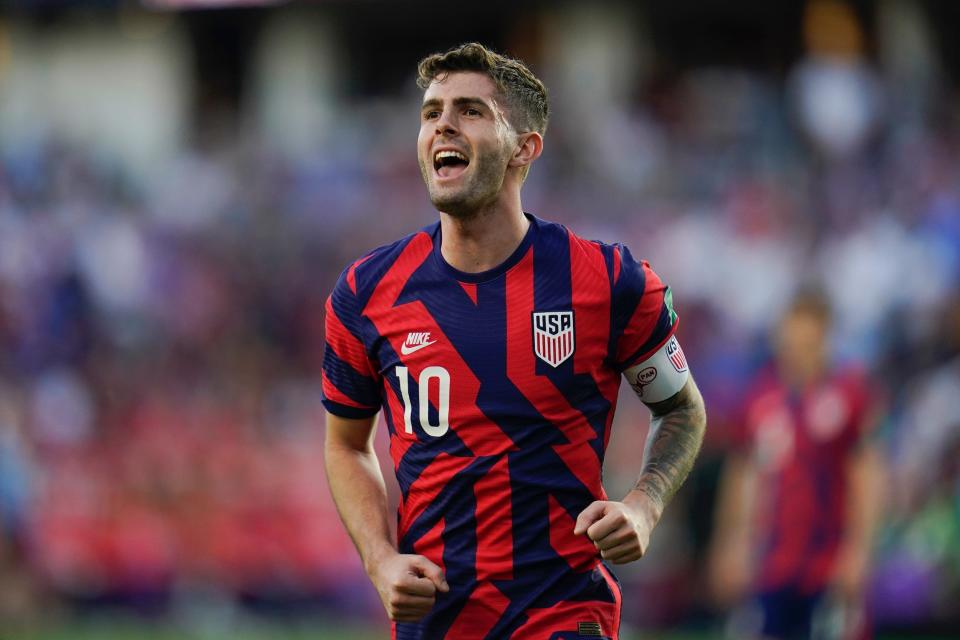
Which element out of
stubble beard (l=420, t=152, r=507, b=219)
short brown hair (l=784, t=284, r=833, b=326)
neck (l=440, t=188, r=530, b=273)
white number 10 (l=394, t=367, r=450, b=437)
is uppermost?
stubble beard (l=420, t=152, r=507, b=219)

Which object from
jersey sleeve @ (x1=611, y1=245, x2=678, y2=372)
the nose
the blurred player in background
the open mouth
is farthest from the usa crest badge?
the blurred player in background

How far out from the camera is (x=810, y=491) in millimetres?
7828

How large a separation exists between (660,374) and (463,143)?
89 centimetres

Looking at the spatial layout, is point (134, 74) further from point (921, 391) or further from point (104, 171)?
point (921, 391)

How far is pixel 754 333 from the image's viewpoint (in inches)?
444

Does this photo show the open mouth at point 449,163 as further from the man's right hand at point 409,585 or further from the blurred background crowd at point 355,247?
the blurred background crowd at point 355,247

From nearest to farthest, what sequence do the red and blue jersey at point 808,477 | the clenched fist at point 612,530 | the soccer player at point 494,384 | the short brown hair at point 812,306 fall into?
the clenched fist at point 612,530, the soccer player at point 494,384, the red and blue jersey at point 808,477, the short brown hair at point 812,306

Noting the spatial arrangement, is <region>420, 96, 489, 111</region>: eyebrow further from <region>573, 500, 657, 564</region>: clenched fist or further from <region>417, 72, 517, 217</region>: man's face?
<region>573, 500, 657, 564</region>: clenched fist

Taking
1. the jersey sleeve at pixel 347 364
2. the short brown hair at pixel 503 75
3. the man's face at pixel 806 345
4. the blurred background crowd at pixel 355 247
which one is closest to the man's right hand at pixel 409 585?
the jersey sleeve at pixel 347 364

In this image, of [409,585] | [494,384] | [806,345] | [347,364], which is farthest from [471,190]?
[806,345]

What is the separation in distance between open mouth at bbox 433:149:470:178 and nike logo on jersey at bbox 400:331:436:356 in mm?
449

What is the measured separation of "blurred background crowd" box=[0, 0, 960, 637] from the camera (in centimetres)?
1105

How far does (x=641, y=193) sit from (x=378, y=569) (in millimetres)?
9085

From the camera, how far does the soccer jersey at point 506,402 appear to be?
3.88 m
